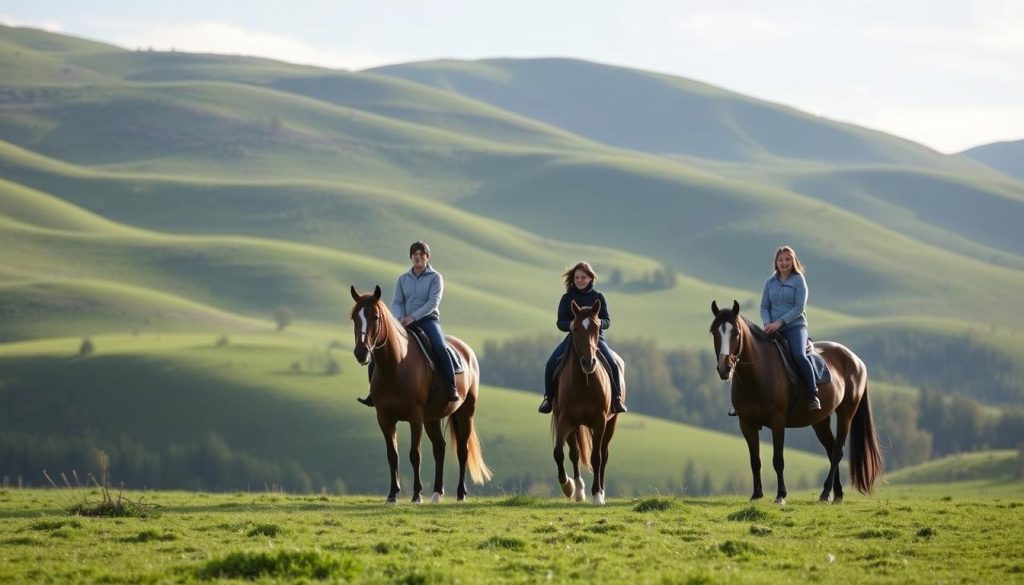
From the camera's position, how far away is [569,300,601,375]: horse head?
2064cm

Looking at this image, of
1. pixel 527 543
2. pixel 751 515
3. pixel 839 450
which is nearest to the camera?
pixel 527 543

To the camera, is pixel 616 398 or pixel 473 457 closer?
pixel 616 398

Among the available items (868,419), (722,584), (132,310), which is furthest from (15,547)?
(132,310)

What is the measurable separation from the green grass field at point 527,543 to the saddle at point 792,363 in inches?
81.3

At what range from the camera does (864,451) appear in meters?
23.6

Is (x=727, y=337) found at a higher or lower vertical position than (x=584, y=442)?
higher

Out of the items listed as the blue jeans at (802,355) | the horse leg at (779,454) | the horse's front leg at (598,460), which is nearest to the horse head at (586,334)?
the horse's front leg at (598,460)

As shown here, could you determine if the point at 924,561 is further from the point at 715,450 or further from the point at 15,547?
the point at 715,450

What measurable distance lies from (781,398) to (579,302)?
3653 millimetres

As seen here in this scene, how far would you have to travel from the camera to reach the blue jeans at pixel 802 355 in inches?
860

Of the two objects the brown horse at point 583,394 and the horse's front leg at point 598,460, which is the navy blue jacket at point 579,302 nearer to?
the brown horse at point 583,394

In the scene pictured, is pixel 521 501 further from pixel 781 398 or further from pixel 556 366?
pixel 781 398

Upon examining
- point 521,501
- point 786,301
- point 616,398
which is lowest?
point 521,501

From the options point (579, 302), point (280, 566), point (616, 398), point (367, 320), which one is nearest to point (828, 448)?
point (616, 398)
